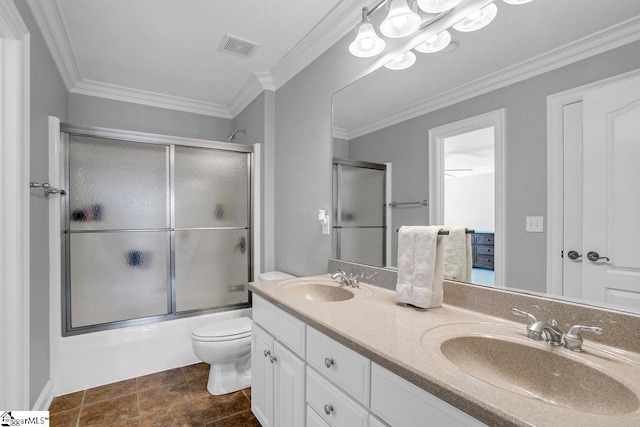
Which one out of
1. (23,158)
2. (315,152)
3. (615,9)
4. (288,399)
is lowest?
(288,399)

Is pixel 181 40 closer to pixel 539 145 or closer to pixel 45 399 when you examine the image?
pixel 539 145

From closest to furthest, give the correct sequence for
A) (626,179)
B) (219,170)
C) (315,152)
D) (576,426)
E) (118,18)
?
1. (576,426)
2. (626,179)
3. (118,18)
4. (315,152)
5. (219,170)

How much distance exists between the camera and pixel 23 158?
4.91 ft

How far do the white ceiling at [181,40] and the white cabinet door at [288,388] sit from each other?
1869 mm

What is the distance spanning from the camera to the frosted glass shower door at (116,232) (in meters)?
2.26

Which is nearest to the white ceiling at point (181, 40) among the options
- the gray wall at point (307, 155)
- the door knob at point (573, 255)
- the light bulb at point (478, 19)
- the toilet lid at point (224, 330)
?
the gray wall at point (307, 155)

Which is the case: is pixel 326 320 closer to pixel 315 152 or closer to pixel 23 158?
pixel 315 152

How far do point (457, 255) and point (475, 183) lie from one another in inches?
12.5

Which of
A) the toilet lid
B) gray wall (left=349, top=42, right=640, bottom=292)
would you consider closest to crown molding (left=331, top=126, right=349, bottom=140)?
gray wall (left=349, top=42, right=640, bottom=292)

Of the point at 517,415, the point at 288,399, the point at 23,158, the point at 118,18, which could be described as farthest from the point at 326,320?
the point at 118,18

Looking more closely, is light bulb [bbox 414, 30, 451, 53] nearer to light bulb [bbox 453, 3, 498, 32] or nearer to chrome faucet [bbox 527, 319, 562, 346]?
light bulb [bbox 453, 3, 498, 32]

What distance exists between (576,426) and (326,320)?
0.74 m

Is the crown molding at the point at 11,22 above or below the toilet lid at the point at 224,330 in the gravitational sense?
above

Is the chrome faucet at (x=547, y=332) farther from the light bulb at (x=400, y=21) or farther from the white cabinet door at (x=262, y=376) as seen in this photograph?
the light bulb at (x=400, y=21)
